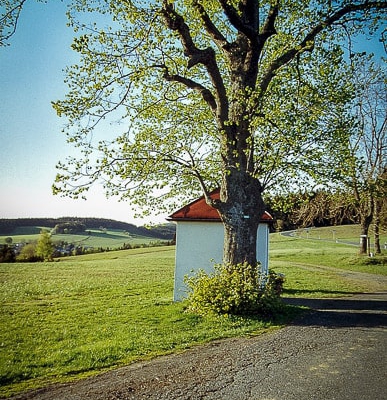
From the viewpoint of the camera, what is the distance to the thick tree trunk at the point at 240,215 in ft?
41.6

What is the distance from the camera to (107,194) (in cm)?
1341

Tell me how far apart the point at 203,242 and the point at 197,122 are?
5.05m

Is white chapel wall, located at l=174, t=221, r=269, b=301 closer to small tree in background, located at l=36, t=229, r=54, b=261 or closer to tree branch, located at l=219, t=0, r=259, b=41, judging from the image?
tree branch, located at l=219, t=0, r=259, b=41

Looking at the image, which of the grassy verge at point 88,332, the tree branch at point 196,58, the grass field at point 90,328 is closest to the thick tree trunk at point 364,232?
the grass field at point 90,328

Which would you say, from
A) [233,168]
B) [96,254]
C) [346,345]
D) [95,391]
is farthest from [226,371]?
[96,254]

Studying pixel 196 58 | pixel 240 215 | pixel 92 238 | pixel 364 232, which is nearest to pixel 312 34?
pixel 196 58

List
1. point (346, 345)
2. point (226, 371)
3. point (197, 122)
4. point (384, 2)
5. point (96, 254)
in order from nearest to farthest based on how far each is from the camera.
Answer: point (226, 371), point (346, 345), point (384, 2), point (197, 122), point (96, 254)

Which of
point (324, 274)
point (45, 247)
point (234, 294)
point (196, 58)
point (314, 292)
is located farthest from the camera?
point (45, 247)

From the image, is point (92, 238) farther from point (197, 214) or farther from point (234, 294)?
point (234, 294)

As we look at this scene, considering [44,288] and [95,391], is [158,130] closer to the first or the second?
[95,391]

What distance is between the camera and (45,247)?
165 ft

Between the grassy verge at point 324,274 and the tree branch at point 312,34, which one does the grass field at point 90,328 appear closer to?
the grassy verge at point 324,274

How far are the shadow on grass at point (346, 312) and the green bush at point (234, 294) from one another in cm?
109

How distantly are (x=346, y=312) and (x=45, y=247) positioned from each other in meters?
45.6
